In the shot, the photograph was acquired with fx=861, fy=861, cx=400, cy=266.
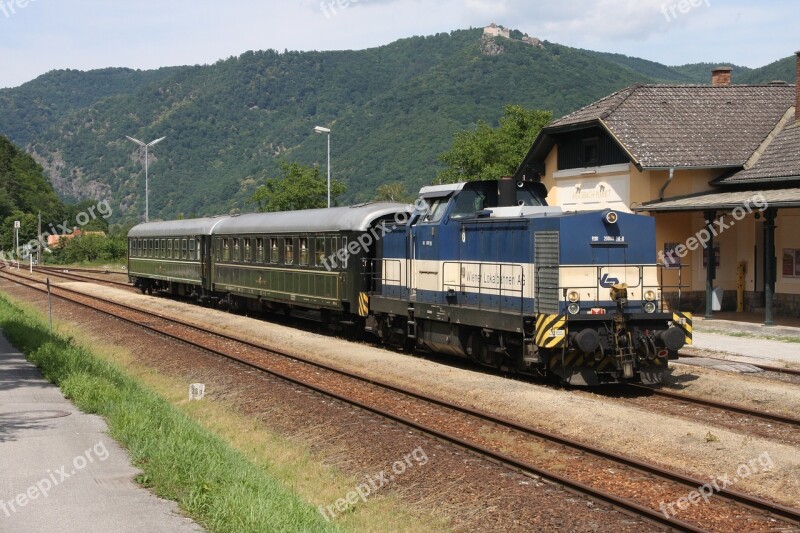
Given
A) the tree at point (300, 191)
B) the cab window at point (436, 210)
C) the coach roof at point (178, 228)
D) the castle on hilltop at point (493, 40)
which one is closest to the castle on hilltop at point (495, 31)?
the castle on hilltop at point (493, 40)

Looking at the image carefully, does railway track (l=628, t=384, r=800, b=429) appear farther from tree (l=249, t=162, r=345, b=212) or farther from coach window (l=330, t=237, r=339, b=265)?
tree (l=249, t=162, r=345, b=212)

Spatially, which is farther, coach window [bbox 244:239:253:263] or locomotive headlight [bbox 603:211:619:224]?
coach window [bbox 244:239:253:263]

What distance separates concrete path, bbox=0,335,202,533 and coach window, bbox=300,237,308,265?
39.1 ft

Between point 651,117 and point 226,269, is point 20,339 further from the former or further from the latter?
point 651,117

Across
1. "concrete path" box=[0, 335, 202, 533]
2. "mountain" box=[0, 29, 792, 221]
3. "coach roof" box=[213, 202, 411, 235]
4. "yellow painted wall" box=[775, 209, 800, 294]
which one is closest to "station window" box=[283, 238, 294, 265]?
"coach roof" box=[213, 202, 411, 235]

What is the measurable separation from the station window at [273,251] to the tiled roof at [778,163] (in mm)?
13917

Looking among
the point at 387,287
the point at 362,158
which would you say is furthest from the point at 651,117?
the point at 362,158

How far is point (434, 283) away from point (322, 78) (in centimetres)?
17841

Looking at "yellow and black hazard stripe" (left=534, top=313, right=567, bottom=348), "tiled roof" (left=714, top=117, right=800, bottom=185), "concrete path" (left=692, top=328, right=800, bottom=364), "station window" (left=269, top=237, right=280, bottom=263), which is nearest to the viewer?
"yellow and black hazard stripe" (left=534, top=313, right=567, bottom=348)

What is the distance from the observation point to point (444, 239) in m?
17.6

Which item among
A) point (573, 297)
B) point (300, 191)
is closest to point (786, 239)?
point (573, 297)

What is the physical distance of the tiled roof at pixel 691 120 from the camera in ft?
88.7

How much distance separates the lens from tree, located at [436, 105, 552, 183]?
49906mm

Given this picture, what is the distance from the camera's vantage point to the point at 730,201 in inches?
931
